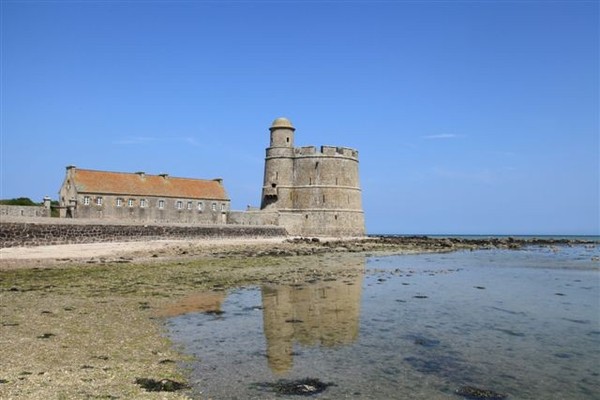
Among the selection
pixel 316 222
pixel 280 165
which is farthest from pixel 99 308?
pixel 280 165

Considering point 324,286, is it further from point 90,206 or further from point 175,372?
point 90,206

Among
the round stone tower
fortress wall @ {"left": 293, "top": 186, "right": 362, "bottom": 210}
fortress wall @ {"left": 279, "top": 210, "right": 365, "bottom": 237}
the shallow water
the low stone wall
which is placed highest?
the round stone tower

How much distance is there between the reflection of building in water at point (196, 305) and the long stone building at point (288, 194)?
1190 inches

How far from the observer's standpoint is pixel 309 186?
46.0 metres

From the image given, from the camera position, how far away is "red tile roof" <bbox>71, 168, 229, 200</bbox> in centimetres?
3819

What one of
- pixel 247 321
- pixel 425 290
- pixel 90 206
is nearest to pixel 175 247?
pixel 90 206

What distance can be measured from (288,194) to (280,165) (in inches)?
111

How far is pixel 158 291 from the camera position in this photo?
13141 mm

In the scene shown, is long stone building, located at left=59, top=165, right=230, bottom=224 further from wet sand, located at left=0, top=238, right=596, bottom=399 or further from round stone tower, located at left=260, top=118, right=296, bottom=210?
wet sand, located at left=0, top=238, right=596, bottom=399

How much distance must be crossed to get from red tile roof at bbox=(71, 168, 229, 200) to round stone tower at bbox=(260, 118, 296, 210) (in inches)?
178

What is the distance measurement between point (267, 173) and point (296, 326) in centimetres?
3849

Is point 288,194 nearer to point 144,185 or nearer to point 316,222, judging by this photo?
point 316,222

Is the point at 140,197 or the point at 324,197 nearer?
the point at 140,197

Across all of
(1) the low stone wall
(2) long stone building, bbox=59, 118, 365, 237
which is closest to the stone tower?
(2) long stone building, bbox=59, 118, 365, 237
